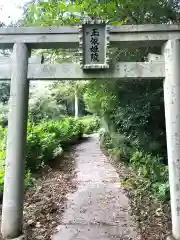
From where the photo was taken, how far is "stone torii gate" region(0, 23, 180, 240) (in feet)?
11.3

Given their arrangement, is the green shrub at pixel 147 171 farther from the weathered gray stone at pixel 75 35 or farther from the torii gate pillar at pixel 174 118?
the weathered gray stone at pixel 75 35

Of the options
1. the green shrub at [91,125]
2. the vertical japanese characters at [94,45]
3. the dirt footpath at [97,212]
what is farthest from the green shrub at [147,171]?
the green shrub at [91,125]

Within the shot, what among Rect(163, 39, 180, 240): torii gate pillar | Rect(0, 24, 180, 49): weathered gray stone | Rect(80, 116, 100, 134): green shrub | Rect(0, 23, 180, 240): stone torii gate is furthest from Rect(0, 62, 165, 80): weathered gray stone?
Rect(80, 116, 100, 134): green shrub

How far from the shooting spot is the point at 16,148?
11.5ft

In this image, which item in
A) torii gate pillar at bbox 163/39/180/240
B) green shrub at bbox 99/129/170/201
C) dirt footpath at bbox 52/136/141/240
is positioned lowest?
dirt footpath at bbox 52/136/141/240

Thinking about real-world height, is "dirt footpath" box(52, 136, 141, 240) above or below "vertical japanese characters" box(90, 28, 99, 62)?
below

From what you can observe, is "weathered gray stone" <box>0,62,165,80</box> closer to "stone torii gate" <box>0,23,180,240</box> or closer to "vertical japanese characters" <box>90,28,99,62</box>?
"stone torii gate" <box>0,23,180,240</box>

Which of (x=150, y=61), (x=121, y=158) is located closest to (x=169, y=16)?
(x=150, y=61)

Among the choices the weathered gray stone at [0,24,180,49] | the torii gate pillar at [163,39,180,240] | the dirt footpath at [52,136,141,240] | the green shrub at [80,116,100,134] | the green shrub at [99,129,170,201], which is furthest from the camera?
the green shrub at [80,116,100,134]

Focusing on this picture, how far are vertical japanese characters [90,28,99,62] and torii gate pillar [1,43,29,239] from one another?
38.3 inches

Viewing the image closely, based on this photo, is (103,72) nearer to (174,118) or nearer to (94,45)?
(94,45)

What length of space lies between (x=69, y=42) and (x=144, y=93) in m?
4.09

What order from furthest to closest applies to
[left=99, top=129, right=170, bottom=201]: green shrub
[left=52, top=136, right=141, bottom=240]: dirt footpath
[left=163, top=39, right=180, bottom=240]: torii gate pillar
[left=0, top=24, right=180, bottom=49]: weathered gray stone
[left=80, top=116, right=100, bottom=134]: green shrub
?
[left=80, top=116, right=100, bottom=134]: green shrub → [left=99, top=129, right=170, bottom=201]: green shrub → [left=52, top=136, right=141, bottom=240]: dirt footpath → [left=0, top=24, right=180, bottom=49]: weathered gray stone → [left=163, top=39, right=180, bottom=240]: torii gate pillar

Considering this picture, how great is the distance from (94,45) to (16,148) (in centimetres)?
183
